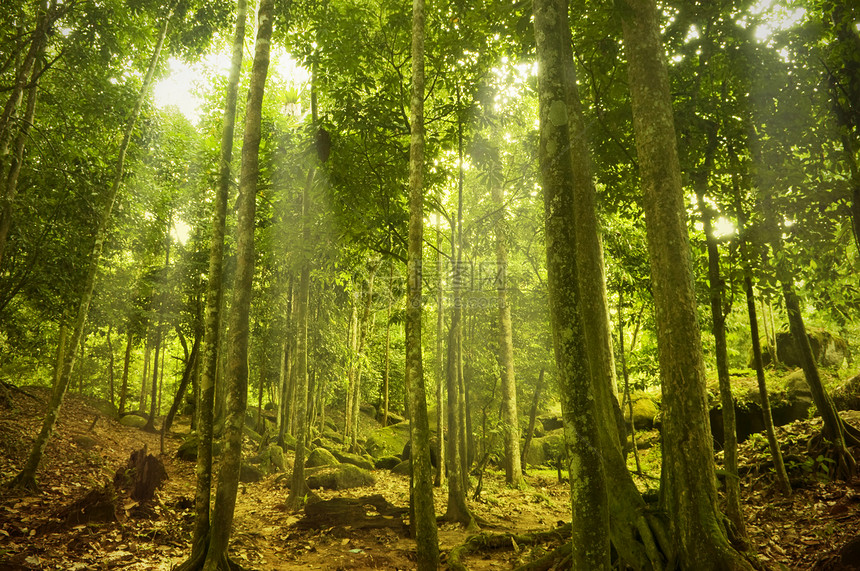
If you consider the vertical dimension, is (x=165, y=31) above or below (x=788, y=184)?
above

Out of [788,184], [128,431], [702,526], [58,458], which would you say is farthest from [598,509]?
[128,431]

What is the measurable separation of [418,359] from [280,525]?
5411mm

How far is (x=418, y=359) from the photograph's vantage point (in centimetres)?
572

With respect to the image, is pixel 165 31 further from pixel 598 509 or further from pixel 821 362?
pixel 821 362

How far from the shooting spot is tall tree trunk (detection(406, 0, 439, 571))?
5223mm

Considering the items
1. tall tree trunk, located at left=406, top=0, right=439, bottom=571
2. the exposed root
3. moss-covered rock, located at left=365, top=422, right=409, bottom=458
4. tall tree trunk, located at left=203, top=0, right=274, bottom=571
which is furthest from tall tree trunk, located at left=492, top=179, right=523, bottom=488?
tall tree trunk, located at left=203, top=0, right=274, bottom=571

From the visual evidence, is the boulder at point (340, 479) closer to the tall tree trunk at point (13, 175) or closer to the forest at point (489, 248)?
the forest at point (489, 248)

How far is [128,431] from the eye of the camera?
1756cm

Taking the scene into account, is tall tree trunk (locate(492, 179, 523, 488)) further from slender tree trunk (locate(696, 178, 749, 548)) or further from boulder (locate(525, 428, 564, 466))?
slender tree trunk (locate(696, 178, 749, 548))

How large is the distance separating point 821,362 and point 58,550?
19.9 meters

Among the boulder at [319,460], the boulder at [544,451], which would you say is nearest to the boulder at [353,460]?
the boulder at [319,460]

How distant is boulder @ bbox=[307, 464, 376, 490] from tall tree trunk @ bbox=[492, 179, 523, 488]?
4480 millimetres

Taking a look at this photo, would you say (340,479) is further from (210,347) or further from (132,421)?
(132,421)

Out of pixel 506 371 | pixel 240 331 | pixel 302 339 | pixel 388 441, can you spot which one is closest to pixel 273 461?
pixel 302 339
